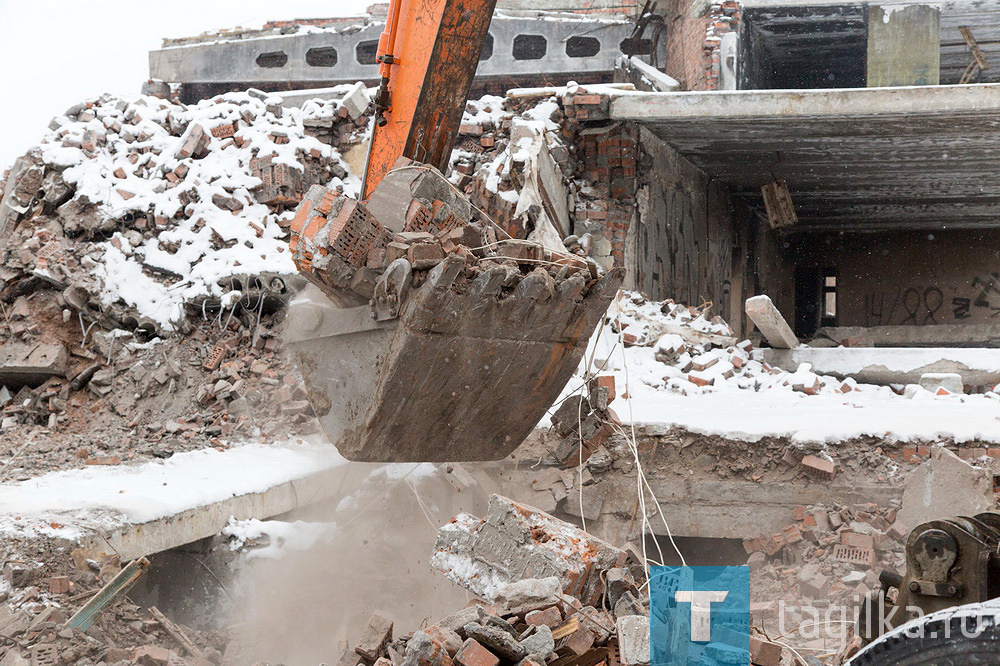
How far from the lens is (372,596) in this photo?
5.67m

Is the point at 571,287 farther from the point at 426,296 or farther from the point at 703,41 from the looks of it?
the point at 703,41

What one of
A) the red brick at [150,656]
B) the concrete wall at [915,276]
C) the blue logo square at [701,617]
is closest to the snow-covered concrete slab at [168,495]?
the red brick at [150,656]

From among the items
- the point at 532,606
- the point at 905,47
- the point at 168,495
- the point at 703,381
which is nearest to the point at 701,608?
the point at 532,606

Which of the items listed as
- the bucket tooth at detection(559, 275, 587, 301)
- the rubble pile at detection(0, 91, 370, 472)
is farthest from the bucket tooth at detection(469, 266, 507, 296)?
the rubble pile at detection(0, 91, 370, 472)

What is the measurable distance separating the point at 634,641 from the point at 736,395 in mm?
4864

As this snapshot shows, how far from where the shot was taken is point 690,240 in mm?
11523

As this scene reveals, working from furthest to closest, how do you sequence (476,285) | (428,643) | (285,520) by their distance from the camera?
1. (285,520)
2. (476,285)
3. (428,643)

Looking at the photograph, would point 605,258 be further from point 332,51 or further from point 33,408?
point 332,51

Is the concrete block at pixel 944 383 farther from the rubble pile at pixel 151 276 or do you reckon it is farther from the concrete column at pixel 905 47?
the concrete column at pixel 905 47

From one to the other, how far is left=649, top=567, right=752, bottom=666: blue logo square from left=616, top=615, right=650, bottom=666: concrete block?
363 millimetres

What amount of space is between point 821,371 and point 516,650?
6.87m

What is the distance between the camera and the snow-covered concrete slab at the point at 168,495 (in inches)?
185

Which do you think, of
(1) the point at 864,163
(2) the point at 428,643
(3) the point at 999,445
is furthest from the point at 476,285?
(1) the point at 864,163

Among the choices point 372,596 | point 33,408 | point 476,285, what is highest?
point 476,285
